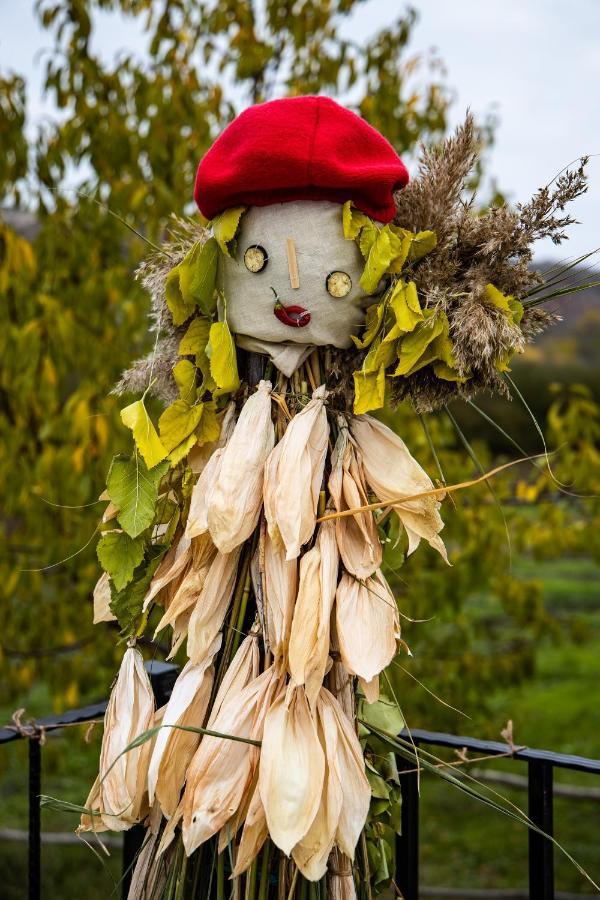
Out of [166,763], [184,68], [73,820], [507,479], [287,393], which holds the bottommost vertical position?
[73,820]

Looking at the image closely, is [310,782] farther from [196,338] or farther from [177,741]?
[196,338]

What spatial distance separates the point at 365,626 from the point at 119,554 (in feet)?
0.87

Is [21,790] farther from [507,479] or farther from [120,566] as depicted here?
[120,566]

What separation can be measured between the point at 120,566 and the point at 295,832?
31 cm

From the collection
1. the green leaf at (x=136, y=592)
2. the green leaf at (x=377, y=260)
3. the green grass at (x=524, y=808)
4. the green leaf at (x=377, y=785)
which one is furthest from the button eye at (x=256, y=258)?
the green grass at (x=524, y=808)

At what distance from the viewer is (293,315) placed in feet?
2.80

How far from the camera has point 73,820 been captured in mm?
3416

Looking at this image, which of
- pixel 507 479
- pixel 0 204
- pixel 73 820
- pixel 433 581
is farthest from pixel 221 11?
pixel 73 820

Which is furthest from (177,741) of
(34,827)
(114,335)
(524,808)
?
(524,808)

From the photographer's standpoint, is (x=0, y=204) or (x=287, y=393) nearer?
(x=287, y=393)

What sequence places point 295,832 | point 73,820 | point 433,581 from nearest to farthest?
point 295,832, point 433,581, point 73,820

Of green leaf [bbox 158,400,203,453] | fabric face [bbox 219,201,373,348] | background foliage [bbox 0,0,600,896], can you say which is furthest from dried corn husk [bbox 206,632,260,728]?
background foliage [bbox 0,0,600,896]

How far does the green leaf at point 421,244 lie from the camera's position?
0.83m

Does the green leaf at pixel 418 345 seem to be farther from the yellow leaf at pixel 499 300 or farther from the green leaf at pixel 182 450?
the green leaf at pixel 182 450
